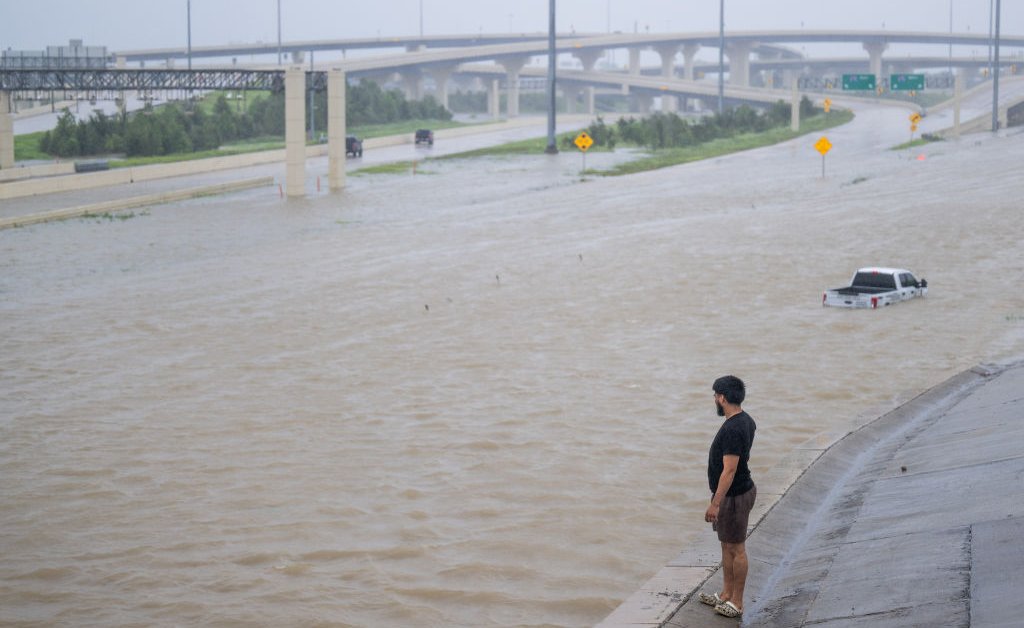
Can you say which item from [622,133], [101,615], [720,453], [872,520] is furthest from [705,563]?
[622,133]

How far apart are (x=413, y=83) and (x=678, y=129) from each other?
8180 cm

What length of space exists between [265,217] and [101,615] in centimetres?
4386

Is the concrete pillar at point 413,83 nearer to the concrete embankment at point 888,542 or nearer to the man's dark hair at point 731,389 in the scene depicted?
the concrete embankment at point 888,542

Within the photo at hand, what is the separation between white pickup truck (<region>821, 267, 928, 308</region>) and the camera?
28953 millimetres

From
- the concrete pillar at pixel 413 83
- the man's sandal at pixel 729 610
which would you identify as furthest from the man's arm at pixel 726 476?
the concrete pillar at pixel 413 83

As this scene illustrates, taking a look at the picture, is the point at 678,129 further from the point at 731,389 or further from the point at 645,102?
the point at 731,389

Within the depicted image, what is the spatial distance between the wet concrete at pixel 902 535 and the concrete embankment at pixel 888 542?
0.7 inches

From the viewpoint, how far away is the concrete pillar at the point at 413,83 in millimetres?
176250

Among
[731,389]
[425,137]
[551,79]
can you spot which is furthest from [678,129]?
[731,389]

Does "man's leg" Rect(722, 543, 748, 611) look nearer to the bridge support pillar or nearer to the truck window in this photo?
the truck window

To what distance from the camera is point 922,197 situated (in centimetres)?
5109

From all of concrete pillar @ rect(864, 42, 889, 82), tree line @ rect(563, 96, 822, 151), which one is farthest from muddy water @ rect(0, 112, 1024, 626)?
concrete pillar @ rect(864, 42, 889, 82)

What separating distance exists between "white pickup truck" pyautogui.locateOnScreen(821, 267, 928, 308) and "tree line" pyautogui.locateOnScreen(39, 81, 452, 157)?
46.6 meters

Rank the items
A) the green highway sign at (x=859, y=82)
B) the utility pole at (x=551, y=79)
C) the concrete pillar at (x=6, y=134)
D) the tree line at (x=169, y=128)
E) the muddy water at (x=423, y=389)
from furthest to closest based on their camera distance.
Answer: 1. the green highway sign at (x=859, y=82)
2. the tree line at (x=169, y=128)
3. the utility pole at (x=551, y=79)
4. the concrete pillar at (x=6, y=134)
5. the muddy water at (x=423, y=389)
